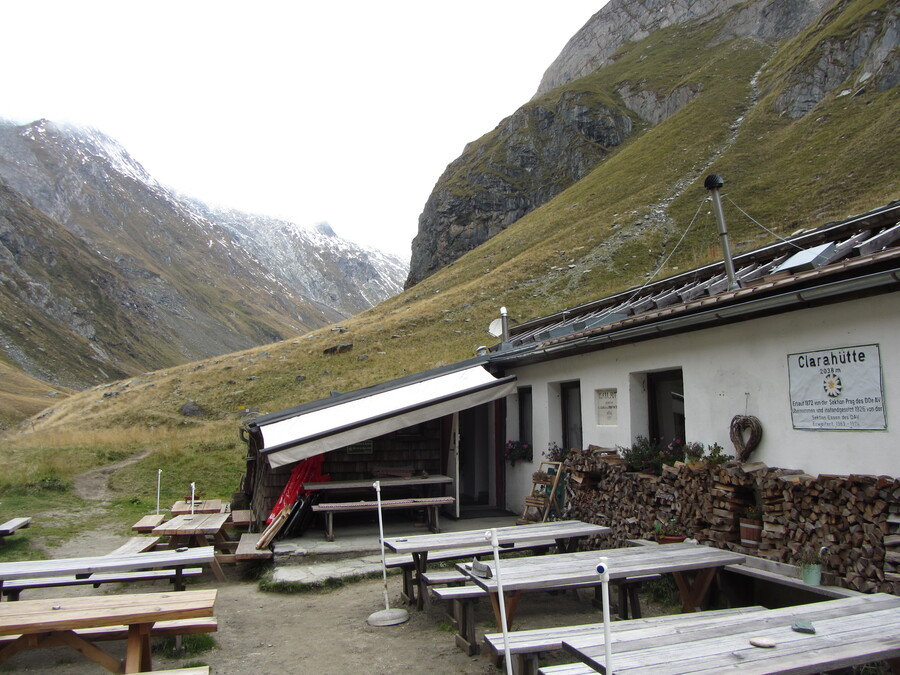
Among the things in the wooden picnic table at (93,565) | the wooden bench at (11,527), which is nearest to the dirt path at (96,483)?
the wooden bench at (11,527)

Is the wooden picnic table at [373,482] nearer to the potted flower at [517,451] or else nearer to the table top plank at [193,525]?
the potted flower at [517,451]

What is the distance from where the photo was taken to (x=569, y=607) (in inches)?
269

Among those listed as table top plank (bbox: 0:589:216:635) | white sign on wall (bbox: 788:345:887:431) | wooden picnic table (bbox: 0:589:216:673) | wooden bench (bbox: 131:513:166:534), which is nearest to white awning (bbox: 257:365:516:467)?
wooden bench (bbox: 131:513:166:534)

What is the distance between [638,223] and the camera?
40781mm

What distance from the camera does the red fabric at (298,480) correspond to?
9.89 metres

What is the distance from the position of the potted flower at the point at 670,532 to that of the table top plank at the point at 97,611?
15.3 ft

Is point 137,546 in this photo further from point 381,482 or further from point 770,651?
point 770,651

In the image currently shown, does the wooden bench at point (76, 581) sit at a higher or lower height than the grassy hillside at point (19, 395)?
lower

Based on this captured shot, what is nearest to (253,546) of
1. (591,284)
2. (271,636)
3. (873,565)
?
(271,636)

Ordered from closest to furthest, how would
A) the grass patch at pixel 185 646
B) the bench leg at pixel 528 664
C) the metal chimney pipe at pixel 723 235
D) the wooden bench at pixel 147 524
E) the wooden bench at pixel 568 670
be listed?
the wooden bench at pixel 568 670 < the bench leg at pixel 528 664 < the grass patch at pixel 185 646 < the metal chimney pipe at pixel 723 235 < the wooden bench at pixel 147 524

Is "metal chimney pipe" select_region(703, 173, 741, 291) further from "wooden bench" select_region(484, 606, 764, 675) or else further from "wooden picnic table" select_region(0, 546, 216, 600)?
"wooden picnic table" select_region(0, 546, 216, 600)

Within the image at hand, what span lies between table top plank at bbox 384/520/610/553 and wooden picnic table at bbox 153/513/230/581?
10.1 feet

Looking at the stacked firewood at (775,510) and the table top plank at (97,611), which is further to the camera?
the stacked firewood at (775,510)

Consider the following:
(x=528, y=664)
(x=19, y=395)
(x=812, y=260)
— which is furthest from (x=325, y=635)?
(x=19, y=395)
